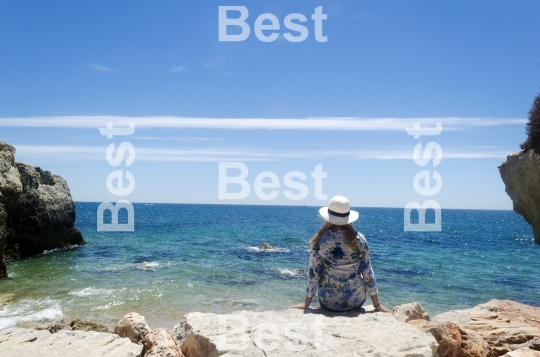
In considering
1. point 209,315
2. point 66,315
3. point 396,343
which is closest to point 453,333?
point 396,343

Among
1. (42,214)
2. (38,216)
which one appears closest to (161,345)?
(38,216)

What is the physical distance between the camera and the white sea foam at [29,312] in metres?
10.7

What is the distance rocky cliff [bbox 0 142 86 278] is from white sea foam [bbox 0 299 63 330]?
6.92 m

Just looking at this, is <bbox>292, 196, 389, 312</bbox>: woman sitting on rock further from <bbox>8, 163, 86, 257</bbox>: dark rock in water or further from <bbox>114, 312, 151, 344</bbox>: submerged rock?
<bbox>8, 163, 86, 257</bbox>: dark rock in water

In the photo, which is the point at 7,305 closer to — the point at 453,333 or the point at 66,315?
the point at 66,315

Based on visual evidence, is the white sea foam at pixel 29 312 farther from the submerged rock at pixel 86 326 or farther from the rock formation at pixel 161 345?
the rock formation at pixel 161 345

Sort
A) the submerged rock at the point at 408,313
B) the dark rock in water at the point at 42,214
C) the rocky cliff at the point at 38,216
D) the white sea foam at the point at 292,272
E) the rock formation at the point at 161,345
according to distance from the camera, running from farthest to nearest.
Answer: the dark rock in water at the point at 42,214 → the rocky cliff at the point at 38,216 → the white sea foam at the point at 292,272 → the submerged rock at the point at 408,313 → the rock formation at the point at 161,345

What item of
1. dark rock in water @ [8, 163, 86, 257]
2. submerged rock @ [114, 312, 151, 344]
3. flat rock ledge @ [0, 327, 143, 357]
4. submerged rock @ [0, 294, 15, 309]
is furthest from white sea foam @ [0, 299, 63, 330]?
dark rock in water @ [8, 163, 86, 257]

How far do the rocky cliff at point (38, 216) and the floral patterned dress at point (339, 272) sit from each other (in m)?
16.6

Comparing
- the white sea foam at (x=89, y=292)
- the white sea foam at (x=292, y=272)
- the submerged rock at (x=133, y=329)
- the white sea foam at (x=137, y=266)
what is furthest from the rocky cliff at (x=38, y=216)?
the submerged rock at (x=133, y=329)

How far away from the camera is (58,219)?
87.1ft

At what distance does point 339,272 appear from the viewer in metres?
5.43

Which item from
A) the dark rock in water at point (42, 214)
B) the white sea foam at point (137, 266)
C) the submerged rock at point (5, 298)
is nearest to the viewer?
the submerged rock at point (5, 298)

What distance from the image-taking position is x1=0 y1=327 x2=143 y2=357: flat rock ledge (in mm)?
5141
